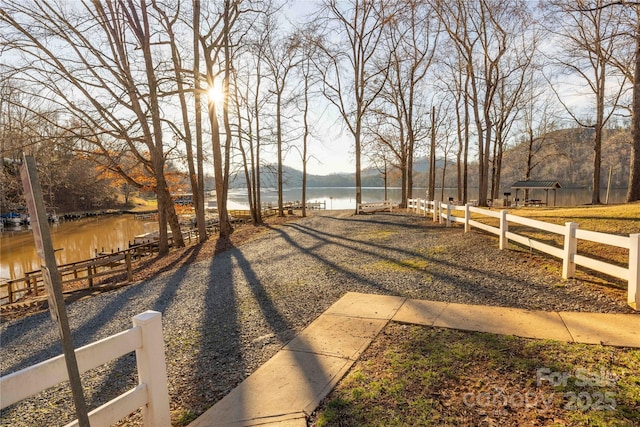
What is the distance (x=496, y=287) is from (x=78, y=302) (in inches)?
402

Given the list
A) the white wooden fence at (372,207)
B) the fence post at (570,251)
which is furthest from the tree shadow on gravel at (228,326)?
the white wooden fence at (372,207)

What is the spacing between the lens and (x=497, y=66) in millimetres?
18812

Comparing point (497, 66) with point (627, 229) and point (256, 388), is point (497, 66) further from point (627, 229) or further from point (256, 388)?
point (256, 388)

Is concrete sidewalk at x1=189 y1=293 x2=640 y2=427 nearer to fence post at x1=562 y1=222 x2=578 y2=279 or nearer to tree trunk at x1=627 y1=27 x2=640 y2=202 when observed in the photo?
fence post at x1=562 y1=222 x2=578 y2=279

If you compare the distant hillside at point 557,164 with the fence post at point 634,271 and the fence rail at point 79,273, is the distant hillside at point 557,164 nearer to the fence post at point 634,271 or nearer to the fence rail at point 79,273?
the fence rail at point 79,273

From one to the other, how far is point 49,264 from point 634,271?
637 cm

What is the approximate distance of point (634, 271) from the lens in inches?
186

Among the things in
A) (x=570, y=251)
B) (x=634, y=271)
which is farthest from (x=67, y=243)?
(x=634, y=271)

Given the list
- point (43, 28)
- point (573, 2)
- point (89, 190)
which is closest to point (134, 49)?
point (43, 28)

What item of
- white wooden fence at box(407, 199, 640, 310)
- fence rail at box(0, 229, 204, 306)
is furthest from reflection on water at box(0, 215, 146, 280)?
white wooden fence at box(407, 199, 640, 310)

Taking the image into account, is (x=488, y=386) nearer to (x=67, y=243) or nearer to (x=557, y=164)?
(x=67, y=243)

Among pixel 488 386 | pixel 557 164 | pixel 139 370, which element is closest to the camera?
pixel 139 370

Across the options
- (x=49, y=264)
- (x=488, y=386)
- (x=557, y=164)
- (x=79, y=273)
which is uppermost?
(x=557, y=164)

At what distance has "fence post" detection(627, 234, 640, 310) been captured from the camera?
15.3 feet
